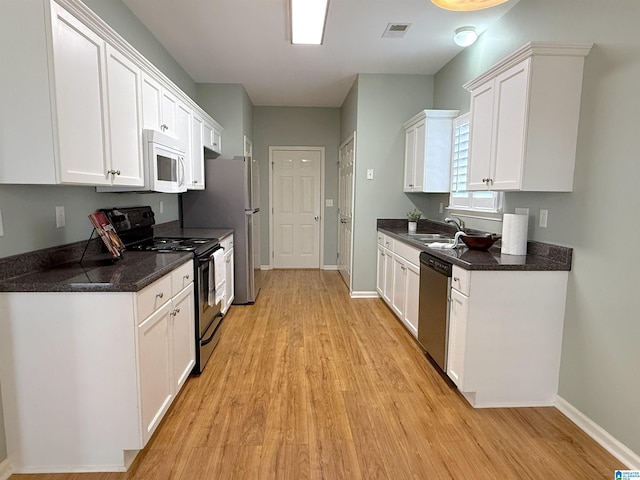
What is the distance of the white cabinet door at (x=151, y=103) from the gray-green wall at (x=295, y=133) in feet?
11.7

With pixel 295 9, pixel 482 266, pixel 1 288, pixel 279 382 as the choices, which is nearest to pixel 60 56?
pixel 1 288

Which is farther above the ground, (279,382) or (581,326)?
(581,326)

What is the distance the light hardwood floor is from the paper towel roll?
839 mm

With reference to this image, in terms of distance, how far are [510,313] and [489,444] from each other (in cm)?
76

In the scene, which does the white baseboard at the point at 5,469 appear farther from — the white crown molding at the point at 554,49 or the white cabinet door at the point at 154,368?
the white crown molding at the point at 554,49

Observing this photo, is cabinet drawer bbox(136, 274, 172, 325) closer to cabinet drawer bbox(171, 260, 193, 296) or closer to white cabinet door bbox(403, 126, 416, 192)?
cabinet drawer bbox(171, 260, 193, 296)

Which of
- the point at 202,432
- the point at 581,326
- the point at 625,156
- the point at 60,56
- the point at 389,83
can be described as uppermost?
the point at 389,83

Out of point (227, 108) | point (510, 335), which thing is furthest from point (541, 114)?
point (227, 108)

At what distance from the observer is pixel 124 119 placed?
2.15 metres

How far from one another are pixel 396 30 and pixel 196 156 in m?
2.23

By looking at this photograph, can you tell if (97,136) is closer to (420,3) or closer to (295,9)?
(295,9)

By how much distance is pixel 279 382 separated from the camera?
2.62 meters

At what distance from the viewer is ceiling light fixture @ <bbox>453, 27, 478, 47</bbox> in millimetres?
3188

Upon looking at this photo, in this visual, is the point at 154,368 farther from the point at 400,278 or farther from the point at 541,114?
the point at 541,114
